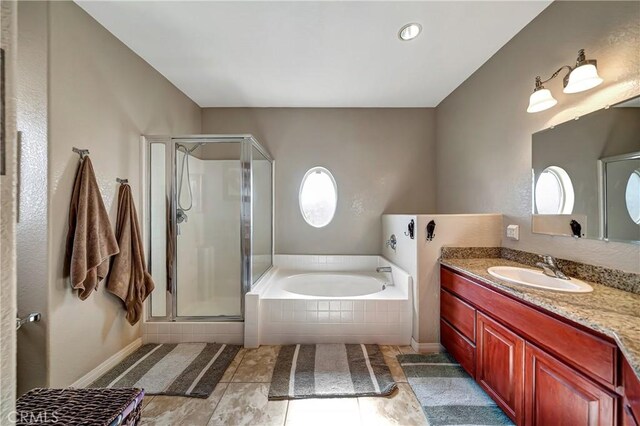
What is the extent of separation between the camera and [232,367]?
1896 mm

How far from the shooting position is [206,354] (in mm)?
2053

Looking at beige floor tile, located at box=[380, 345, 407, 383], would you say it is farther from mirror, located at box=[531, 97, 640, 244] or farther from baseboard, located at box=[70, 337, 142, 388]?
baseboard, located at box=[70, 337, 142, 388]

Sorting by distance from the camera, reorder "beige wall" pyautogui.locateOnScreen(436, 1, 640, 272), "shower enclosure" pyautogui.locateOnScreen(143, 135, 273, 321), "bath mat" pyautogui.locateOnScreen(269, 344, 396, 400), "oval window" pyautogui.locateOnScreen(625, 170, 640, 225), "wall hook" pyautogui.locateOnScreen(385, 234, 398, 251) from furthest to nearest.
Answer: "wall hook" pyautogui.locateOnScreen(385, 234, 398, 251) → "shower enclosure" pyautogui.locateOnScreen(143, 135, 273, 321) → "bath mat" pyautogui.locateOnScreen(269, 344, 396, 400) → "beige wall" pyautogui.locateOnScreen(436, 1, 640, 272) → "oval window" pyautogui.locateOnScreen(625, 170, 640, 225)

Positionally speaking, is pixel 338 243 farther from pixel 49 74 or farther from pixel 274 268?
pixel 49 74

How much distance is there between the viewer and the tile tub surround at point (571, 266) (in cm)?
124

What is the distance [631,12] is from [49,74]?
122 inches

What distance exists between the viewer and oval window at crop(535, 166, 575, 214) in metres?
1.53

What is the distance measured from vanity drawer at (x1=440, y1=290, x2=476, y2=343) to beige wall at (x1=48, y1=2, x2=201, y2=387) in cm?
257

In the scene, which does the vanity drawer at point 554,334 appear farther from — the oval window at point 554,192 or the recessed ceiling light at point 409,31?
the recessed ceiling light at point 409,31

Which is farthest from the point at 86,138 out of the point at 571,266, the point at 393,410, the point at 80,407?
the point at 571,266

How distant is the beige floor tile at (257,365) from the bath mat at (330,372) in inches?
2.0

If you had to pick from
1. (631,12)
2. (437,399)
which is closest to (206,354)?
(437,399)

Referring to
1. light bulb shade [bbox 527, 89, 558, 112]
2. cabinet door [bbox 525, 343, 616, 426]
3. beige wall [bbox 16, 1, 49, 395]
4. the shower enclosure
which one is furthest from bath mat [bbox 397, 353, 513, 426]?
beige wall [bbox 16, 1, 49, 395]

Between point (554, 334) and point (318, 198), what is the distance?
8.28 ft
